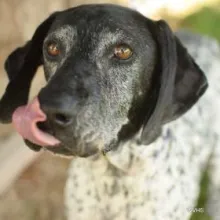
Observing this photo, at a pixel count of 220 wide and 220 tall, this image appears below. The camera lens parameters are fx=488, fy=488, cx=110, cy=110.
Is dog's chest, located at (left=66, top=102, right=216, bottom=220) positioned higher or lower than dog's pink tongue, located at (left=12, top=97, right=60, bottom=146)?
lower

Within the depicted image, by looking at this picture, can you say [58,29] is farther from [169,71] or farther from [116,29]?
[169,71]

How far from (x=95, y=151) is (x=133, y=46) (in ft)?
1.14

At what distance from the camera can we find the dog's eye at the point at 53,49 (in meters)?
Answer: 1.55

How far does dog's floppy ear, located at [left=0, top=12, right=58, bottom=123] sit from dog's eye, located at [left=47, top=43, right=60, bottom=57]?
19 cm

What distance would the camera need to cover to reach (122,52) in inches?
→ 59.5

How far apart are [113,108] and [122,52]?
18 centimetres

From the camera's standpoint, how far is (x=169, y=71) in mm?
1564

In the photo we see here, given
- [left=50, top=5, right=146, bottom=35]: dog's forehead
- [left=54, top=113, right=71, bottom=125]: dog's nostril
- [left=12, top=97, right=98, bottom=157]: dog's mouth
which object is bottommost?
[left=12, top=97, right=98, bottom=157]: dog's mouth

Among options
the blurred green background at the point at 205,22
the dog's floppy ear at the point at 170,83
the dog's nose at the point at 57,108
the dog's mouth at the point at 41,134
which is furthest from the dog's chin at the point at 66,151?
the blurred green background at the point at 205,22

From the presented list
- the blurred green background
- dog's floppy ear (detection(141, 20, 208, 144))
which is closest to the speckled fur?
dog's floppy ear (detection(141, 20, 208, 144))

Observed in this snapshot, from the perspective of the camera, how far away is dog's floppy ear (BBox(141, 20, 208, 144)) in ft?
5.14

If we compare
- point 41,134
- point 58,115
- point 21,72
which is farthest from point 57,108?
point 21,72

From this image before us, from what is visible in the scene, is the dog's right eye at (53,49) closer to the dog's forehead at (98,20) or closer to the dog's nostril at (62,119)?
the dog's forehead at (98,20)

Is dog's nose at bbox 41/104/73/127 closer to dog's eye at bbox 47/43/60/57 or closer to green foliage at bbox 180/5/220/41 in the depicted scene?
dog's eye at bbox 47/43/60/57
